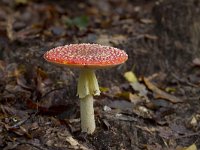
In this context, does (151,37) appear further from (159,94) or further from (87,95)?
(87,95)

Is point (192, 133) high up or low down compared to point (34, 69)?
down

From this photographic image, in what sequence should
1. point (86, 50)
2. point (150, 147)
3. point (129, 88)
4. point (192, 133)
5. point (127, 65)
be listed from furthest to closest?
point (127, 65), point (129, 88), point (192, 133), point (150, 147), point (86, 50)

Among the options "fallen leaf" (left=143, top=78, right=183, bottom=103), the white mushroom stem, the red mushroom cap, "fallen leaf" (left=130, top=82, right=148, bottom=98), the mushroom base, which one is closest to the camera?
the red mushroom cap

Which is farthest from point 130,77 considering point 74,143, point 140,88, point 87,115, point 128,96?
point 74,143

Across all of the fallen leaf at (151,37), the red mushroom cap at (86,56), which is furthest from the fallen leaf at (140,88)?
the red mushroom cap at (86,56)

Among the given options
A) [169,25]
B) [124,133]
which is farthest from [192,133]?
[169,25]

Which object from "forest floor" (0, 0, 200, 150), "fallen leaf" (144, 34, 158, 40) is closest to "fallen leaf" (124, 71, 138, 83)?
"forest floor" (0, 0, 200, 150)

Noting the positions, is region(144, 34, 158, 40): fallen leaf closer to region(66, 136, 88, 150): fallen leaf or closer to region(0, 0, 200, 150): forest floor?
region(0, 0, 200, 150): forest floor

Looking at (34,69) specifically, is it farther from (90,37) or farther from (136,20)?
(136,20)
